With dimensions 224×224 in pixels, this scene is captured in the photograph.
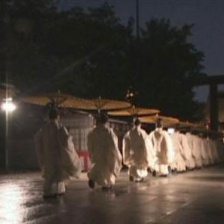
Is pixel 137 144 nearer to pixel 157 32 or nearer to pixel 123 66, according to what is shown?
pixel 123 66

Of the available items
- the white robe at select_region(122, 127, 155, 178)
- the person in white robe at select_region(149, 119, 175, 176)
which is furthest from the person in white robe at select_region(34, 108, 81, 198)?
the person in white robe at select_region(149, 119, 175, 176)

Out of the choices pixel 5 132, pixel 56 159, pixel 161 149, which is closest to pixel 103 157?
pixel 56 159

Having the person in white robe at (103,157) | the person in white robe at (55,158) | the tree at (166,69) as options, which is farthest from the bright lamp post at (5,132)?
the tree at (166,69)

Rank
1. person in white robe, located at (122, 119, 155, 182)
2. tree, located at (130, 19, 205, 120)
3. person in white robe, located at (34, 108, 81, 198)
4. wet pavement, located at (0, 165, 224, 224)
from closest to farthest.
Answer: wet pavement, located at (0, 165, 224, 224)
person in white robe, located at (34, 108, 81, 198)
person in white robe, located at (122, 119, 155, 182)
tree, located at (130, 19, 205, 120)

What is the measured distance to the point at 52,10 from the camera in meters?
31.1

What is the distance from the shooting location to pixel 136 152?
71.2 feet

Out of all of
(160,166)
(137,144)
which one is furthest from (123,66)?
(137,144)

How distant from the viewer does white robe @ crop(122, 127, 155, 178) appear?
21.6 metres

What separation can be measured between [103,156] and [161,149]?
762cm

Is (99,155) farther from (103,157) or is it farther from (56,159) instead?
(56,159)

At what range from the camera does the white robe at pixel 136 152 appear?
2162 centimetres

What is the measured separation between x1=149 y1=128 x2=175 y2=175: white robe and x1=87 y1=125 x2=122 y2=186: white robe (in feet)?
23.1

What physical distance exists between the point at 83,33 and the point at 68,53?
7.33 feet

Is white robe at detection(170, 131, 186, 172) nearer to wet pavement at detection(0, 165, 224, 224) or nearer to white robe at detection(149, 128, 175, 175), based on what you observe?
white robe at detection(149, 128, 175, 175)
